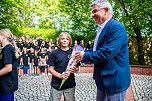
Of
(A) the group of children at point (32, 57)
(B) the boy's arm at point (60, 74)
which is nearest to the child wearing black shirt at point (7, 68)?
(B) the boy's arm at point (60, 74)

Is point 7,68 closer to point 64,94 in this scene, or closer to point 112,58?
point 64,94

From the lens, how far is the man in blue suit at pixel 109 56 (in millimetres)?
3731

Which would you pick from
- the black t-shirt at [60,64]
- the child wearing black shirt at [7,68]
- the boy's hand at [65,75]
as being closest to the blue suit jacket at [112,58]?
the boy's hand at [65,75]

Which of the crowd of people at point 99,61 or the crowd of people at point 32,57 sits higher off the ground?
the crowd of people at point 99,61

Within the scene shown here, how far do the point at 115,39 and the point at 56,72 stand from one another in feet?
5.63

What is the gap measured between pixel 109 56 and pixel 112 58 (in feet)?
0.27

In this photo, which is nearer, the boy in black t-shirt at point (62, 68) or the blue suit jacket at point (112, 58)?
the blue suit jacket at point (112, 58)

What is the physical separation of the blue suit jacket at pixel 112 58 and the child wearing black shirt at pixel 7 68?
1.48 meters

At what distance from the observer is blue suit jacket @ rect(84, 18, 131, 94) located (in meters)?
3.72

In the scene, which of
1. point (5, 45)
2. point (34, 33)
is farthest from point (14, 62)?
point (34, 33)

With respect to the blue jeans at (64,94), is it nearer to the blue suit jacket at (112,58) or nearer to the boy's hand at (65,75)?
the boy's hand at (65,75)

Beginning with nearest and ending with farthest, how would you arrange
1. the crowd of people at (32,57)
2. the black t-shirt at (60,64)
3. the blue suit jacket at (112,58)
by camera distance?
1. the blue suit jacket at (112,58)
2. the black t-shirt at (60,64)
3. the crowd of people at (32,57)

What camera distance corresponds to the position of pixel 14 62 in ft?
16.5

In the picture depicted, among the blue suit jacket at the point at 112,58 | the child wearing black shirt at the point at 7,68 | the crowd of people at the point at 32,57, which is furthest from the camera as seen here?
the crowd of people at the point at 32,57
